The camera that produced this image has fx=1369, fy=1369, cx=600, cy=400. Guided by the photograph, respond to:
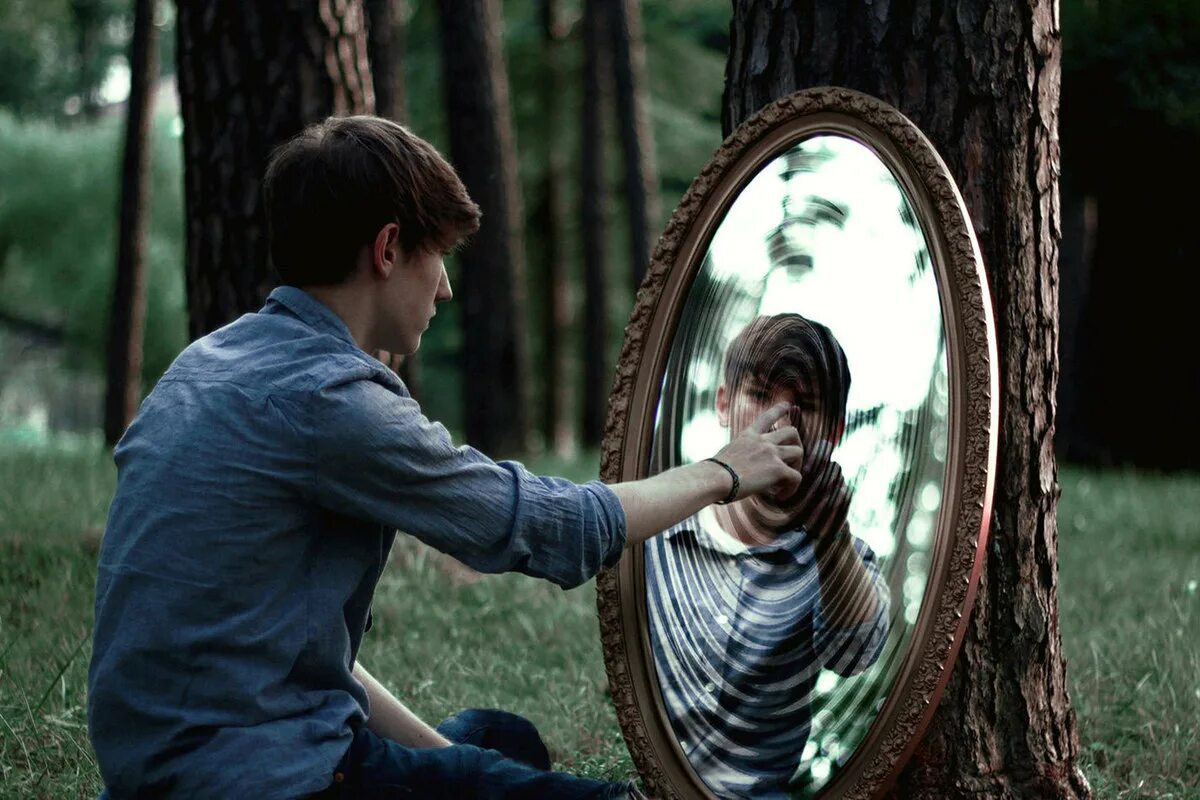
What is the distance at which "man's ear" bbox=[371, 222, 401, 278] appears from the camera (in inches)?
91.7

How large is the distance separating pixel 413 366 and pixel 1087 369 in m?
6.15

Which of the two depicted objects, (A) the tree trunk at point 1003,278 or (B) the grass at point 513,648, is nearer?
(A) the tree trunk at point 1003,278

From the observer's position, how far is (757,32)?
294 cm

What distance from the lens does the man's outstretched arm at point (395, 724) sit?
2775 mm

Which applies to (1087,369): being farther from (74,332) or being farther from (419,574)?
(74,332)

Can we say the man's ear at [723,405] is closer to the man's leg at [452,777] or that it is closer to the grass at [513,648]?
the man's leg at [452,777]

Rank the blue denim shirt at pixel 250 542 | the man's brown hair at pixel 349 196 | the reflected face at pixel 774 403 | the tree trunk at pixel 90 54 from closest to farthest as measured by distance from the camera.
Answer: the blue denim shirt at pixel 250 542, the man's brown hair at pixel 349 196, the reflected face at pixel 774 403, the tree trunk at pixel 90 54

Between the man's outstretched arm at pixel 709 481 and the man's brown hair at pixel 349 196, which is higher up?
the man's brown hair at pixel 349 196

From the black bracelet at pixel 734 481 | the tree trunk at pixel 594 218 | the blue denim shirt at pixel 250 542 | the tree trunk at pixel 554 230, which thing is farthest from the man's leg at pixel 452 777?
the tree trunk at pixel 554 230

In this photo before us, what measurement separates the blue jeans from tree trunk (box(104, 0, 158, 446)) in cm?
693

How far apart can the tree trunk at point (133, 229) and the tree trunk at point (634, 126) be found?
5.09 metres

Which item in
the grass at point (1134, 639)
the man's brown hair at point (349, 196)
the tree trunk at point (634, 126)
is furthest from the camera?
the tree trunk at point (634, 126)

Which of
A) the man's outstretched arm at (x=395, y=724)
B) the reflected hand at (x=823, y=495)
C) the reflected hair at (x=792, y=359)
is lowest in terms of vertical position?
the man's outstretched arm at (x=395, y=724)

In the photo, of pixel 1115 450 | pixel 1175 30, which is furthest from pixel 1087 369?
pixel 1175 30
